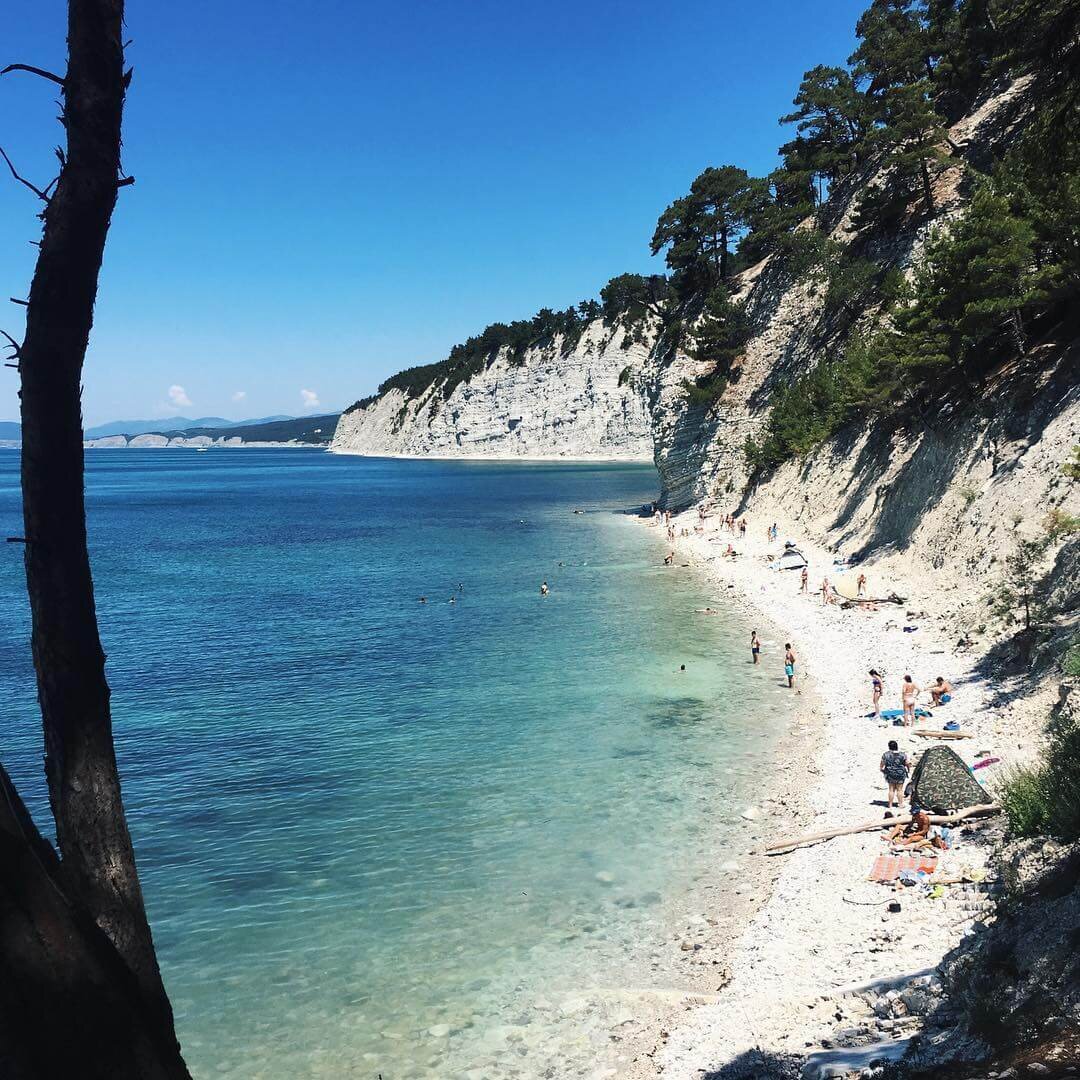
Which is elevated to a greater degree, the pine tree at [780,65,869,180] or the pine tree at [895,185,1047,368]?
the pine tree at [780,65,869,180]

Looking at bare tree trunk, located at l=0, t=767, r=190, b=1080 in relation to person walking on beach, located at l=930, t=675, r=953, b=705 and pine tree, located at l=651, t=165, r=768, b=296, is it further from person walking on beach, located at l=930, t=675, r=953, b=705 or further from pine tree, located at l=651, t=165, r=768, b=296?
pine tree, located at l=651, t=165, r=768, b=296

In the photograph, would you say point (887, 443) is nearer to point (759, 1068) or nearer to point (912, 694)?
point (912, 694)

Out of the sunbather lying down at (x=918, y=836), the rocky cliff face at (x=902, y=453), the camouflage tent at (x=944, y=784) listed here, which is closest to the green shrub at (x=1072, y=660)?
A: the camouflage tent at (x=944, y=784)

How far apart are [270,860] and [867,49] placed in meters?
68.0

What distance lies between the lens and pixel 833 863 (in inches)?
574

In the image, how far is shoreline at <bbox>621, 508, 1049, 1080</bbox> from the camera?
10.5 m

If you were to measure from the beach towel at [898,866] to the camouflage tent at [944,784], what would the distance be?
1518 millimetres

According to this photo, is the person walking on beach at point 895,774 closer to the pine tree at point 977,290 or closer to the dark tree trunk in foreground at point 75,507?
the dark tree trunk in foreground at point 75,507

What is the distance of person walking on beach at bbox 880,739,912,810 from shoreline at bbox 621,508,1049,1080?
1.14 ft

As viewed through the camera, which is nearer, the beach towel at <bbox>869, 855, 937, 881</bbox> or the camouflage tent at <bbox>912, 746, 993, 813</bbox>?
the beach towel at <bbox>869, 855, 937, 881</bbox>

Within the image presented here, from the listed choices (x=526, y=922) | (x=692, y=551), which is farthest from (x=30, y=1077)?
(x=692, y=551)

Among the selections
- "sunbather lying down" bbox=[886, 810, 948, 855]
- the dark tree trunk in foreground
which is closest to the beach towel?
"sunbather lying down" bbox=[886, 810, 948, 855]

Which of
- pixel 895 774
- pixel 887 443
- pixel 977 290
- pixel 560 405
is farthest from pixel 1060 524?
pixel 560 405

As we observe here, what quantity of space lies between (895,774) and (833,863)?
2.54 metres
